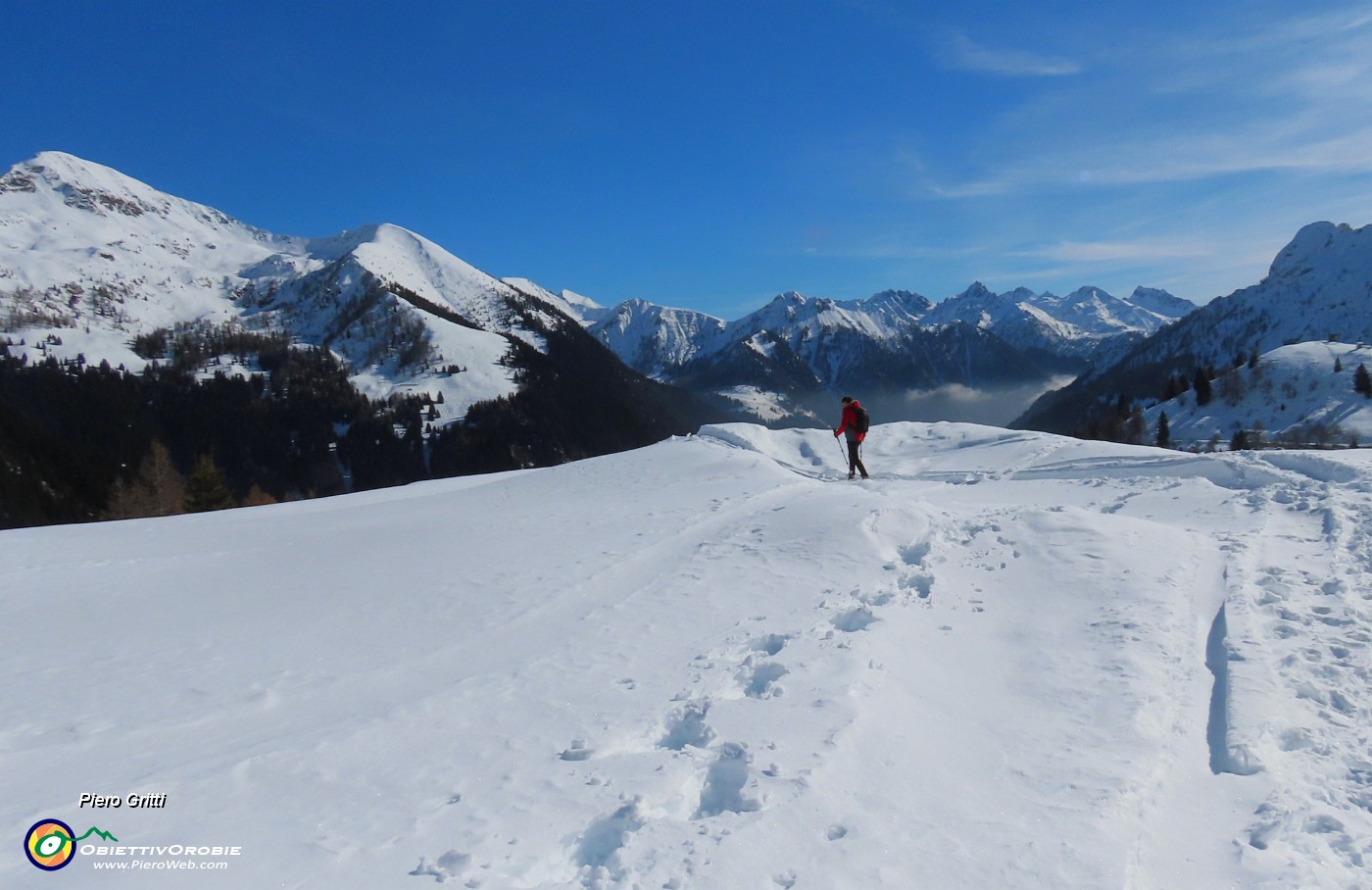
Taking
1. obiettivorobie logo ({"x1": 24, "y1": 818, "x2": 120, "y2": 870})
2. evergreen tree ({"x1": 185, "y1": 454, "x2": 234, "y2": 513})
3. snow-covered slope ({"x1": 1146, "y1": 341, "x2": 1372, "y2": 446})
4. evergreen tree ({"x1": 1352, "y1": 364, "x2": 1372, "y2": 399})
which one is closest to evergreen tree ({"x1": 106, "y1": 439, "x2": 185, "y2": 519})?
evergreen tree ({"x1": 185, "y1": 454, "x2": 234, "y2": 513})

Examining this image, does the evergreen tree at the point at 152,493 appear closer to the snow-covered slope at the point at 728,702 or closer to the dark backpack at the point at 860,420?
the snow-covered slope at the point at 728,702

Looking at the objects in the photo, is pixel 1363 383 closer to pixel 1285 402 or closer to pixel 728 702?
pixel 1285 402

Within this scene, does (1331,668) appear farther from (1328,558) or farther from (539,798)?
(539,798)

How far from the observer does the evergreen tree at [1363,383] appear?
12388 centimetres

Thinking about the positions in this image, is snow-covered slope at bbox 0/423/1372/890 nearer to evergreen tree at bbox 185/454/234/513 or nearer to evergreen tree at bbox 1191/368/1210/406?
evergreen tree at bbox 185/454/234/513

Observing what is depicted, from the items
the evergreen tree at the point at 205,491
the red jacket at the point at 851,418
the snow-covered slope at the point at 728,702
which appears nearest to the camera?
the snow-covered slope at the point at 728,702

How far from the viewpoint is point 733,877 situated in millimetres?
4543

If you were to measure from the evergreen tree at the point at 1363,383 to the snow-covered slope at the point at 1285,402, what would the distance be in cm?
96

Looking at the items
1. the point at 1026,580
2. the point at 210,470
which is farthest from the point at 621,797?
the point at 210,470

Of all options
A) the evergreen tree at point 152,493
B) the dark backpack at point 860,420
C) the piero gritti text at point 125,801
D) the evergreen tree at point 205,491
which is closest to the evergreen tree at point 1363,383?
the dark backpack at point 860,420

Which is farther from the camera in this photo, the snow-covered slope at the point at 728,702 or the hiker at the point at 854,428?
the hiker at the point at 854,428

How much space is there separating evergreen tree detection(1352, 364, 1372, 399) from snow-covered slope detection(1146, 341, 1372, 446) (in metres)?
0.96

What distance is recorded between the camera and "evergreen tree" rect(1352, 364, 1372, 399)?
12388 cm

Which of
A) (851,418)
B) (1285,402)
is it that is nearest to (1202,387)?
(1285,402)
